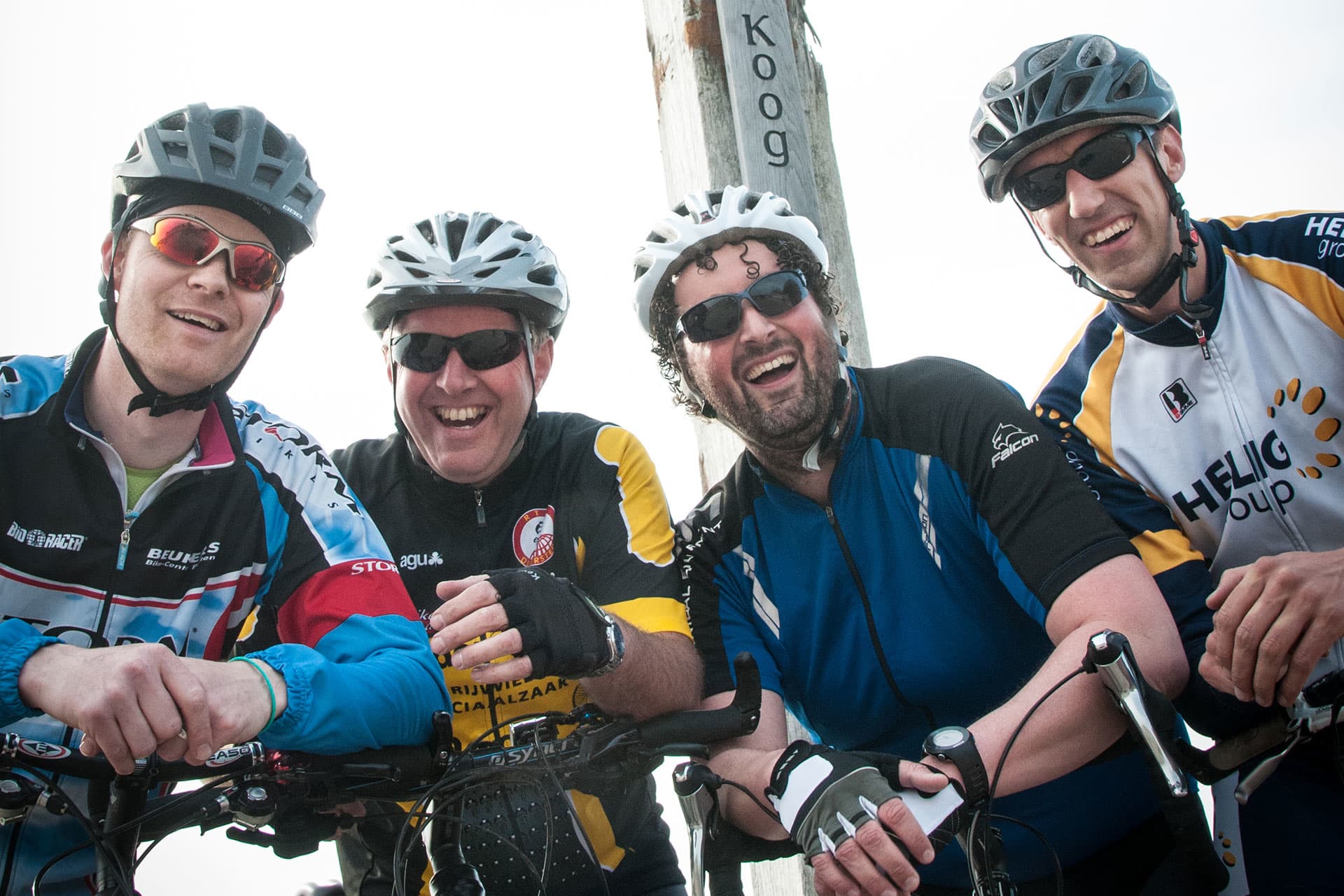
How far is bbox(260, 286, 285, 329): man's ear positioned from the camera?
3168 millimetres

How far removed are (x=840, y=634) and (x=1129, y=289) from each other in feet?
5.35

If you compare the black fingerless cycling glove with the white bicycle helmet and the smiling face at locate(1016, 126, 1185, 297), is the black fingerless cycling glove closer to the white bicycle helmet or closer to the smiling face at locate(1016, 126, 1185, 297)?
the white bicycle helmet

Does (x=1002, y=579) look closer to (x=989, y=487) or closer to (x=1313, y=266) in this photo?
(x=989, y=487)

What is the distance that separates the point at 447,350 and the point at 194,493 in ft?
3.46

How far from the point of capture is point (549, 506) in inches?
136

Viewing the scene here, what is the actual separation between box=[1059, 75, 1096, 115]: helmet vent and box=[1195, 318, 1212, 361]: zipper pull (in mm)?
924

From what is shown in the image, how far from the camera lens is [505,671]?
230 cm

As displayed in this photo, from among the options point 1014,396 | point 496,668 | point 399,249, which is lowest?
point 496,668

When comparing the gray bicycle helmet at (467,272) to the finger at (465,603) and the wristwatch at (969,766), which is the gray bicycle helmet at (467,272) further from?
the wristwatch at (969,766)

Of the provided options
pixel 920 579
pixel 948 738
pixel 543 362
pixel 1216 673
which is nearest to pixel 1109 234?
pixel 920 579

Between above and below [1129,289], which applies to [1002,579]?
below

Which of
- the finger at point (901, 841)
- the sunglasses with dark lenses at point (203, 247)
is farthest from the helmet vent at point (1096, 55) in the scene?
the sunglasses with dark lenses at point (203, 247)

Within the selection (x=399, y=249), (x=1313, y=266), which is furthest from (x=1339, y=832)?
(x=399, y=249)

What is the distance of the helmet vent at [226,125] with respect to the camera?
3.13 meters
